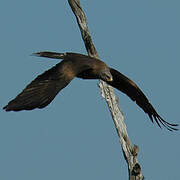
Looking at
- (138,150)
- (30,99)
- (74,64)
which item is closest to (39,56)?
(74,64)

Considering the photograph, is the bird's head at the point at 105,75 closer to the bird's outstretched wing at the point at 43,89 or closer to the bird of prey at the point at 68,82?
the bird of prey at the point at 68,82

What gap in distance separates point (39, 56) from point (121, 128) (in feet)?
7.24

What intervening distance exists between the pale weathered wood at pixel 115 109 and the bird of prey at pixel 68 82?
34cm

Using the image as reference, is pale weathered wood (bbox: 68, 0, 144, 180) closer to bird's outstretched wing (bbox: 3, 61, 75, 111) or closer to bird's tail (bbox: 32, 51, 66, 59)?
bird's tail (bbox: 32, 51, 66, 59)

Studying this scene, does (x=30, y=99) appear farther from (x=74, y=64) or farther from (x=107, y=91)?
(x=107, y=91)

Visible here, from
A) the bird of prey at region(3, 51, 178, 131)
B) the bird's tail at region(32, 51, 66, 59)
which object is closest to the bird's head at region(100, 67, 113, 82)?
the bird of prey at region(3, 51, 178, 131)

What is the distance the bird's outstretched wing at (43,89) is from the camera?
11664 millimetres

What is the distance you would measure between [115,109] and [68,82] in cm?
192

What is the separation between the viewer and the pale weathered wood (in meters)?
12.8

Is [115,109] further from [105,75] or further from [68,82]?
[68,82]

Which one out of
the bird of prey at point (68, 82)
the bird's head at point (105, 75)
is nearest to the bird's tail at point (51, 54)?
the bird of prey at point (68, 82)

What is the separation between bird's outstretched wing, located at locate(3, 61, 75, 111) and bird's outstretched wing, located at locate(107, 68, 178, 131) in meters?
2.09

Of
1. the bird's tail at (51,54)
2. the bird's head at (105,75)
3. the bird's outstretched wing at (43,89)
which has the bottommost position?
the bird's outstretched wing at (43,89)

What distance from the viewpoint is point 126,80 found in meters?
14.6
